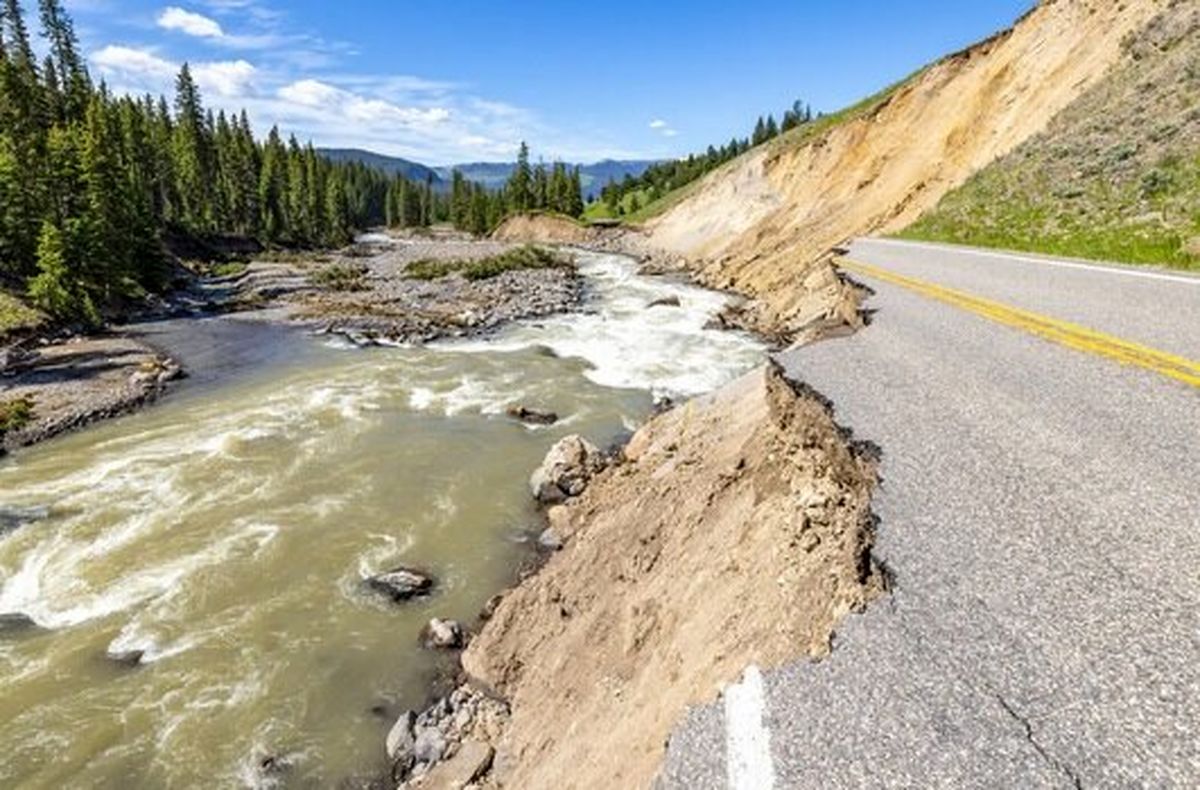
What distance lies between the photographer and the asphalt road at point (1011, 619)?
11.5ft

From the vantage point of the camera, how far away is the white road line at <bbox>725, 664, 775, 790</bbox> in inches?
144

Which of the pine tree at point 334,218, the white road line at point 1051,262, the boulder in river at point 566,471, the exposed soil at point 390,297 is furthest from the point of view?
the pine tree at point 334,218

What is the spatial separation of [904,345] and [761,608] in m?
6.23

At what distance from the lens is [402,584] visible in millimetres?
14031

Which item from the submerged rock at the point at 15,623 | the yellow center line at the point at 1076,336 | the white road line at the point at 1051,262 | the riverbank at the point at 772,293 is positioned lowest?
the submerged rock at the point at 15,623

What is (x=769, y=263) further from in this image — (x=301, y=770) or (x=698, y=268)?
(x=301, y=770)

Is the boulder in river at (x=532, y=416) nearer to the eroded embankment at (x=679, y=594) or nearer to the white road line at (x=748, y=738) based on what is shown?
the eroded embankment at (x=679, y=594)

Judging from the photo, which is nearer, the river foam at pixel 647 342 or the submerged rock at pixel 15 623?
the submerged rock at pixel 15 623

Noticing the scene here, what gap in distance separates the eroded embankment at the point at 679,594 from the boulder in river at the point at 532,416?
28.2ft

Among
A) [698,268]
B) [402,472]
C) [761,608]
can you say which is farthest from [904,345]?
[698,268]

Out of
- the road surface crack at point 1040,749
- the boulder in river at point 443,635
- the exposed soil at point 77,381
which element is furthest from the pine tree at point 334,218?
the road surface crack at point 1040,749

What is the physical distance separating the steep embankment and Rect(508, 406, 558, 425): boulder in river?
12874 millimetres

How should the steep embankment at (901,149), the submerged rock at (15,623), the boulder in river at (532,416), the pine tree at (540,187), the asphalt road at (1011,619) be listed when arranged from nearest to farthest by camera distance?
the asphalt road at (1011,619), the submerged rock at (15,623), the boulder in river at (532,416), the steep embankment at (901,149), the pine tree at (540,187)

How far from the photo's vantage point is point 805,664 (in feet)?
14.5
